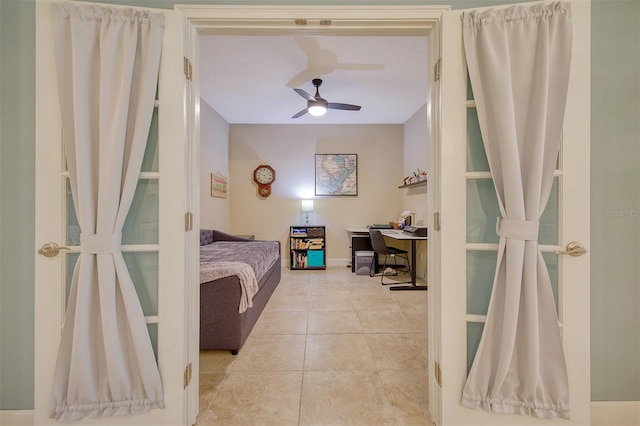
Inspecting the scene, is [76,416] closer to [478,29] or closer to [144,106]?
[144,106]

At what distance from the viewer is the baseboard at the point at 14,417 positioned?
53.8 inches

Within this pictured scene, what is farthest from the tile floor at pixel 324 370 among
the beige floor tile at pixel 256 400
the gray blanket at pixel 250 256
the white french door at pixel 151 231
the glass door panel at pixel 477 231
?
the glass door panel at pixel 477 231

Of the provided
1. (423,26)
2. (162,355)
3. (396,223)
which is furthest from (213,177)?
(423,26)

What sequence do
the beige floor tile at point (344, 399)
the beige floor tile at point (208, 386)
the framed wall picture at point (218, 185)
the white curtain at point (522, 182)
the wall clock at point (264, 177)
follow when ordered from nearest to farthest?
1. the white curtain at point (522, 182)
2. the beige floor tile at point (344, 399)
3. the beige floor tile at point (208, 386)
4. the framed wall picture at point (218, 185)
5. the wall clock at point (264, 177)

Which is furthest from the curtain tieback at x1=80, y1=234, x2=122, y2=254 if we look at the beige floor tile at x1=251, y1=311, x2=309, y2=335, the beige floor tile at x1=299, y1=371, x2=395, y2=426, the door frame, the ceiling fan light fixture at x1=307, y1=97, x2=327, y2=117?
the ceiling fan light fixture at x1=307, y1=97, x2=327, y2=117

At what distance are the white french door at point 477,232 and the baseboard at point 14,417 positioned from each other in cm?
203

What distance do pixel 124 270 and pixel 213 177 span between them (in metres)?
3.55

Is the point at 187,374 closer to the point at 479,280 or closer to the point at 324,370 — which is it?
the point at 324,370

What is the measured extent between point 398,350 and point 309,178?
3.78m

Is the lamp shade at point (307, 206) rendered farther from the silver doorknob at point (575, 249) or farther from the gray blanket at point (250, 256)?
the silver doorknob at point (575, 249)

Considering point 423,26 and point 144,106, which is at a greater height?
point 423,26

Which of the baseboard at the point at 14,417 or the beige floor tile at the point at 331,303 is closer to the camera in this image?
the baseboard at the point at 14,417

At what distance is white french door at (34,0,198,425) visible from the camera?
50.3 inches

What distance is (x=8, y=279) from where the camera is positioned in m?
1.36
